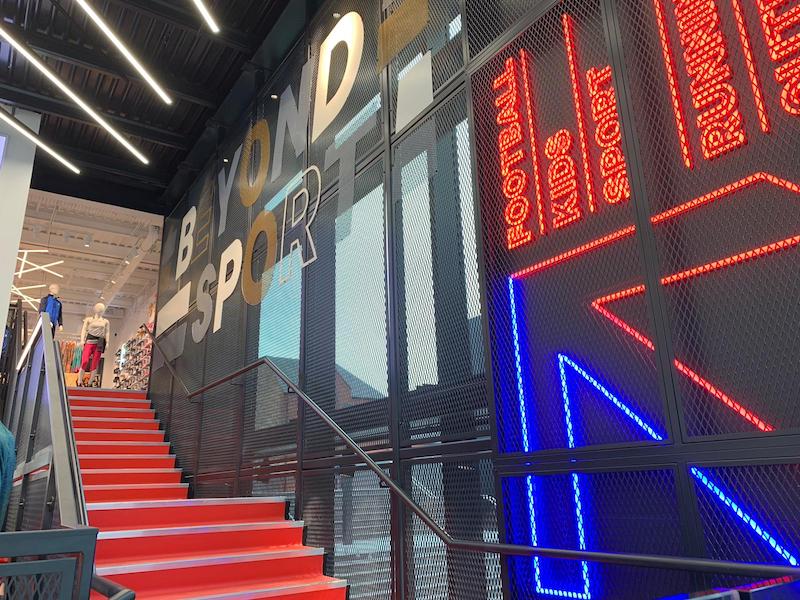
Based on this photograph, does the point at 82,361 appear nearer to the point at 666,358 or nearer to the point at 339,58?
the point at 339,58

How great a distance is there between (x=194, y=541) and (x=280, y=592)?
2.60 ft

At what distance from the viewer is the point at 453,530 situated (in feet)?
10.8

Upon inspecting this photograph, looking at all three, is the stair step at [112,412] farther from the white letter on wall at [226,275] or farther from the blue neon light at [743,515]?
the blue neon light at [743,515]

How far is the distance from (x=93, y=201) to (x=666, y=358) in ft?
30.5

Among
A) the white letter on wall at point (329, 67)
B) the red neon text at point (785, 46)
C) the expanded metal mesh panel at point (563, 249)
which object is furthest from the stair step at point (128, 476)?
Answer: the red neon text at point (785, 46)

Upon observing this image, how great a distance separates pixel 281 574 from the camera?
3.93 m

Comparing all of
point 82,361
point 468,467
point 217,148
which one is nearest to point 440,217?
point 468,467

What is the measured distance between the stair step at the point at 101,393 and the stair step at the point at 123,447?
1641mm

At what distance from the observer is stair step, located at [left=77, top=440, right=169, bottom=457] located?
625 cm

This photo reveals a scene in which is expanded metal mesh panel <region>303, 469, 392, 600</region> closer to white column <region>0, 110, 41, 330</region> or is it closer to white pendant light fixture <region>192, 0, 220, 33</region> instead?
white pendant light fixture <region>192, 0, 220, 33</region>

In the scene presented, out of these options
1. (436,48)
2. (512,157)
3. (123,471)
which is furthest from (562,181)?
(123,471)

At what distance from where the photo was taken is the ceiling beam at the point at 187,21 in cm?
632

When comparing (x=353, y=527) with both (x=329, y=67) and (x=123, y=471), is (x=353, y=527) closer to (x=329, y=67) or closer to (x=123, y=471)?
(x=123, y=471)

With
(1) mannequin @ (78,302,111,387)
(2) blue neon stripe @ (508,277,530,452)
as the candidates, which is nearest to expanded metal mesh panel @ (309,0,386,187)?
(2) blue neon stripe @ (508,277,530,452)
